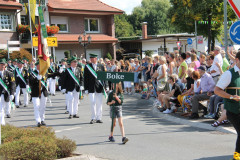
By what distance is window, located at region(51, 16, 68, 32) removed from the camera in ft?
123

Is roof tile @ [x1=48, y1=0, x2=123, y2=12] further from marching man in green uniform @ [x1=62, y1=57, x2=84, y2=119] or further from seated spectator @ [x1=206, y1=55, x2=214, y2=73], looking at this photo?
seated spectator @ [x1=206, y1=55, x2=214, y2=73]

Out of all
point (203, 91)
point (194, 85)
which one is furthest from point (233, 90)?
point (194, 85)

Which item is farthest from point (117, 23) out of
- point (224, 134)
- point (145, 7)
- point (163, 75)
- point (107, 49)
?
point (224, 134)

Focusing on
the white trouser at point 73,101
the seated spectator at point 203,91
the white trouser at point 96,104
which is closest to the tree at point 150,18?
the white trouser at point 73,101

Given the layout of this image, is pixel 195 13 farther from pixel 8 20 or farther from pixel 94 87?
pixel 8 20

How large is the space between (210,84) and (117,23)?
6699 centimetres

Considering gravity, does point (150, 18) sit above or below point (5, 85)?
above

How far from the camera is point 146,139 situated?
27.7 feet

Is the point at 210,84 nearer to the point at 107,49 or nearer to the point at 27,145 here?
the point at 27,145

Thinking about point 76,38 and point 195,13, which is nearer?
point 195,13

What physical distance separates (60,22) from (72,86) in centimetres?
2701

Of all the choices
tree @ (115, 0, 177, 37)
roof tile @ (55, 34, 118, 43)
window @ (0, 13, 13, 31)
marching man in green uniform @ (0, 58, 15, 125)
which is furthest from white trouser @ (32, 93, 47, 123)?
tree @ (115, 0, 177, 37)

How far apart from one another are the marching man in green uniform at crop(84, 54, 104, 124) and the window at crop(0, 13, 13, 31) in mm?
25068

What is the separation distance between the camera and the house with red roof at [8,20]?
3281cm
